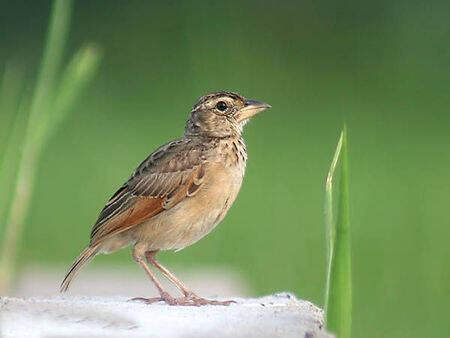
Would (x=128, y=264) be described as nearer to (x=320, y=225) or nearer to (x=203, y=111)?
(x=320, y=225)

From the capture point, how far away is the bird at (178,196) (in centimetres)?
395

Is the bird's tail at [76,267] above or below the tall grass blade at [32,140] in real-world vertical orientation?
below

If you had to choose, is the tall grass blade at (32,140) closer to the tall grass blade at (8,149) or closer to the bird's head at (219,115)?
the tall grass blade at (8,149)

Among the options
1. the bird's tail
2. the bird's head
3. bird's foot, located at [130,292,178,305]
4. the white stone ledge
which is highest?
the bird's head

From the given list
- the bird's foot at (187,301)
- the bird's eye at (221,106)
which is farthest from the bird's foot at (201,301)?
the bird's eye at (221,106)

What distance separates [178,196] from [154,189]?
96 mm

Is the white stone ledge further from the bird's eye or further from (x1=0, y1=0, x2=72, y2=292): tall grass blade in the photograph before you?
the bird's eye

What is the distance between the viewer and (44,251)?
911cm

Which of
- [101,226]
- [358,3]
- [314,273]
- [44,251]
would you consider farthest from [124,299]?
[358,3]

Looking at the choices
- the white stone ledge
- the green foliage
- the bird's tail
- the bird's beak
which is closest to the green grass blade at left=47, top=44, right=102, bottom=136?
the green foliage

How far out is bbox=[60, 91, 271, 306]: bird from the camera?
395 cm

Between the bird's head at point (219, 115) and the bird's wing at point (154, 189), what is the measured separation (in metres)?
0.18

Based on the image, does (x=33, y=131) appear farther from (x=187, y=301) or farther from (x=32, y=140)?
(x=187, y=301)

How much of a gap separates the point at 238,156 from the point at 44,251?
5.17 metres
